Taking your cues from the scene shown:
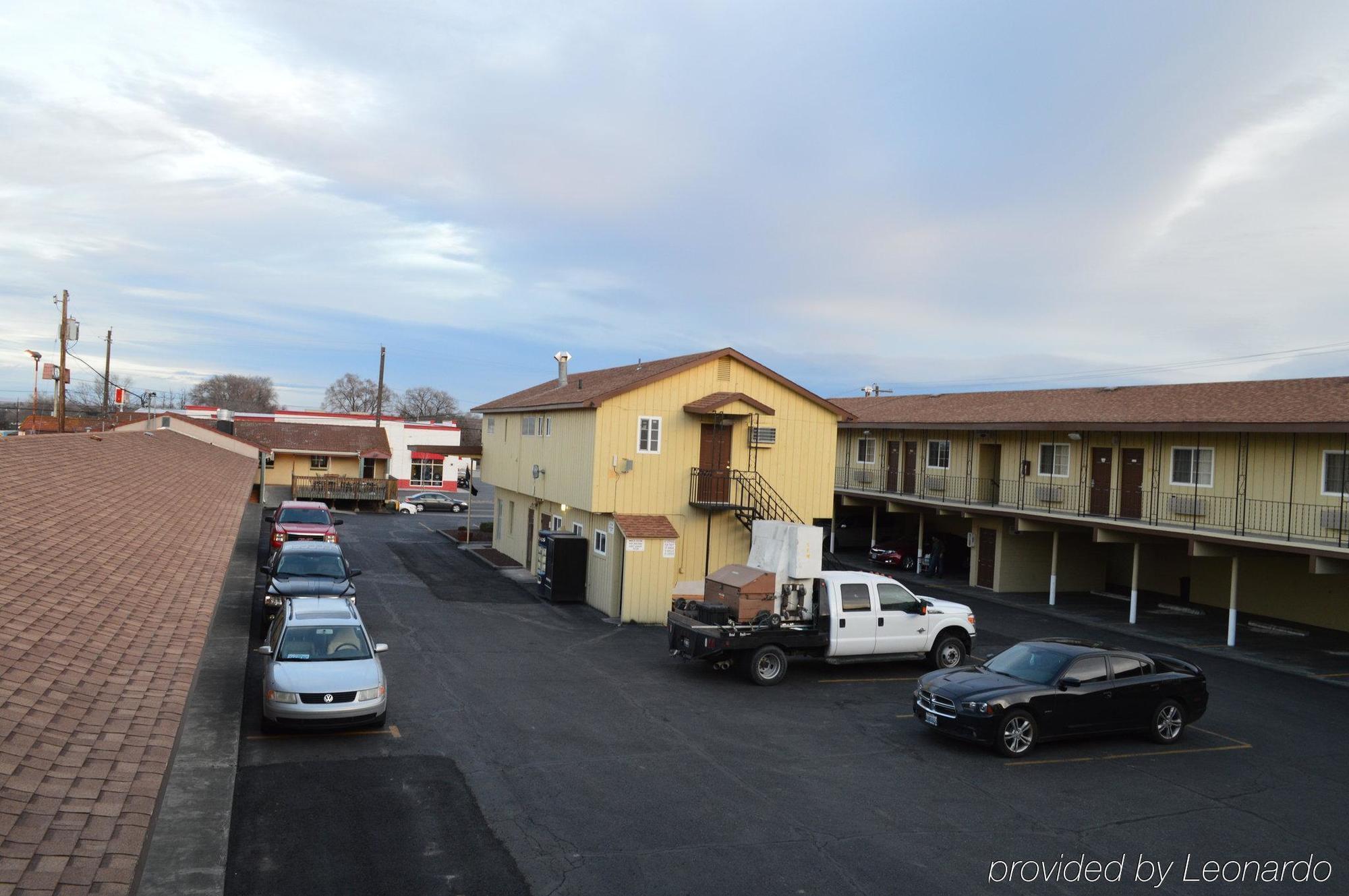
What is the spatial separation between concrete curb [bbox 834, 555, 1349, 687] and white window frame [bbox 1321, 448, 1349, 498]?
14.2 feet

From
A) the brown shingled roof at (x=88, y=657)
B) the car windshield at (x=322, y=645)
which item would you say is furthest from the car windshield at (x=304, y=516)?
the car windshield at (x=322, y=645)

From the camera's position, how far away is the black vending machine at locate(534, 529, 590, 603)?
25.1 meters

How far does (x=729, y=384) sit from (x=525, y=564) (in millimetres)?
10882

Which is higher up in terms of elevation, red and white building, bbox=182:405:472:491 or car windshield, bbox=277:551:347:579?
red and white building, bbox=182:405:472:491

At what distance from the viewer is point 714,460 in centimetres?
2525

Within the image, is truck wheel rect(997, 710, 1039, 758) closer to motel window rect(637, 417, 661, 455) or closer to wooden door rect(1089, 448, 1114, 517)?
motel window rect(637, 417, 661, 455)

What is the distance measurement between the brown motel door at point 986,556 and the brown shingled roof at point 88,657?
80.3 ft

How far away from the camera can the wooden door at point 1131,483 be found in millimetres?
26125

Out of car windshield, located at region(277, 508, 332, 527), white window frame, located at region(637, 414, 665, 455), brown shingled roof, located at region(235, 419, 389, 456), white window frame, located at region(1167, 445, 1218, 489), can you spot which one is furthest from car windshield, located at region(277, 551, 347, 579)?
brown shingled roof, located at region(235, 419, 389, 456)

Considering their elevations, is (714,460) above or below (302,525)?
above

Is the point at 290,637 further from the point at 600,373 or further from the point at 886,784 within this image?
the point at 600,373

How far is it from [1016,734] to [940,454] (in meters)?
22.2

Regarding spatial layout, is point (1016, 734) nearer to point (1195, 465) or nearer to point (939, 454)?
point (1195, 465)

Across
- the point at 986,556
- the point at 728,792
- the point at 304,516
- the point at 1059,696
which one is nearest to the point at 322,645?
the point at 728,792
